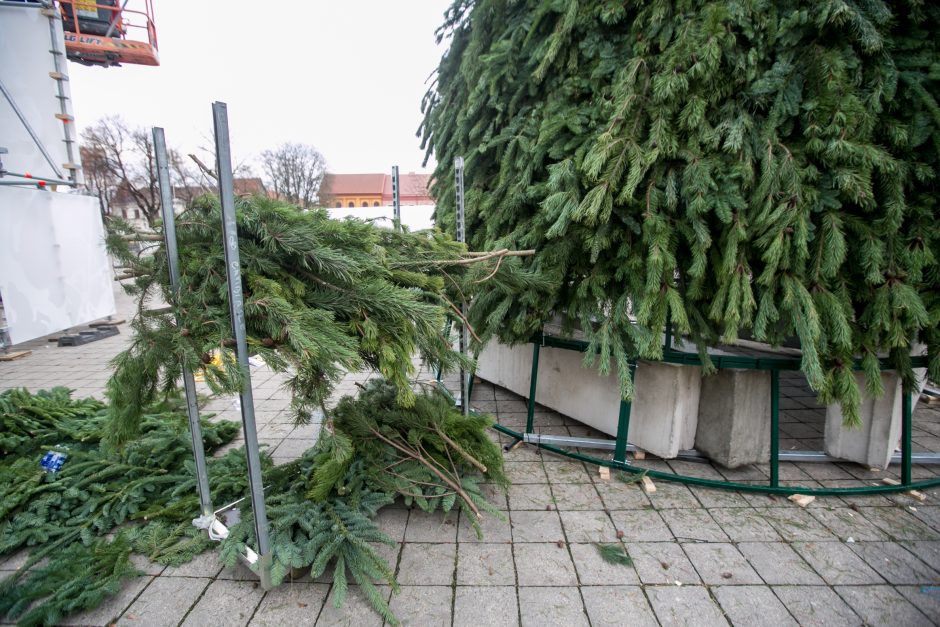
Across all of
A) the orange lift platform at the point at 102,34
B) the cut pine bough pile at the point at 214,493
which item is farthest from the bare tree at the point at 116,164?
the cut pine bough pile at the point at 214,493

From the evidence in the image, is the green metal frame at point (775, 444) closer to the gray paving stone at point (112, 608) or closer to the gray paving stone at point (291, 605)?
the gray paving stone at point (291, 605)

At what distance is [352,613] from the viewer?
216cm

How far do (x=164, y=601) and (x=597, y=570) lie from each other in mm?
2307

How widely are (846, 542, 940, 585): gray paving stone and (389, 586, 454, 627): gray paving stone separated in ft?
7.88

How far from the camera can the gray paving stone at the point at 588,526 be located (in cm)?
273

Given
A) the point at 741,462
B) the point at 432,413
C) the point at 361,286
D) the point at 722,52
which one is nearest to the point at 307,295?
the point at 361,286

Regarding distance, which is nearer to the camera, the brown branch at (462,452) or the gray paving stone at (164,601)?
the gray paving stone at (164,601)

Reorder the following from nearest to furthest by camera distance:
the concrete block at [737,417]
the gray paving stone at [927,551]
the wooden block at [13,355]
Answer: the gray paving stone at [927,551] → the concrete block at [737,417] → the wooden block at [13,355]

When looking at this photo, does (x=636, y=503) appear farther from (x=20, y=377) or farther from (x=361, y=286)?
(x=20, y=377)

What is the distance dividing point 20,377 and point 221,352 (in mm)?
7159

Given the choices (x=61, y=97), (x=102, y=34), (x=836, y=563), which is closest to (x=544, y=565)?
(x=836, y=563)

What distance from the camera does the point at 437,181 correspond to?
4.95 m

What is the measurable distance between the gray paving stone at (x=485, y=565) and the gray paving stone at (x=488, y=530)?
0.18ft

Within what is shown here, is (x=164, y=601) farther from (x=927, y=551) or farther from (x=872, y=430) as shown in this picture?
(x=872, y=430)
